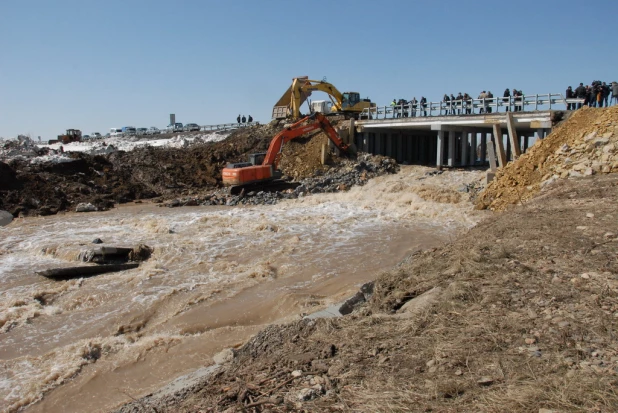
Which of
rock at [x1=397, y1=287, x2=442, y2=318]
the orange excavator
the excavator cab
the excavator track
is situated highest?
the excavator cab

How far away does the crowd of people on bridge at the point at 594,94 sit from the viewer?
66.7 ft

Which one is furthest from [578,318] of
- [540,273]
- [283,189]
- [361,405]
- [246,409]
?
[283,189]

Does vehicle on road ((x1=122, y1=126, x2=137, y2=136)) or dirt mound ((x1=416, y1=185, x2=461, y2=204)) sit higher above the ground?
vehicle on road ((x1=122, y1=126, x2=137, y2=136))

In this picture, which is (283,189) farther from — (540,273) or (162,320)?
(540,273)

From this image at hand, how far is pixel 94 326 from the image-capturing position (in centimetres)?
945

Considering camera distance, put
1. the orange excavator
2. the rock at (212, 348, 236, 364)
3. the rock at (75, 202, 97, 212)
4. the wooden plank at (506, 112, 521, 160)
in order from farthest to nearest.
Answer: the orange excavator, the rock at (75, 202, 97, 212), the wooden plank at (506, 112, 521, 160), the rock at (212, 348, 236, 364)

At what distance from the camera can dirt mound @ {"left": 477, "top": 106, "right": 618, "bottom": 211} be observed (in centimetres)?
1480

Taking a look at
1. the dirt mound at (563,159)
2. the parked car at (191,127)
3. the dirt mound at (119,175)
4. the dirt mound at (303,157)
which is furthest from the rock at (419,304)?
the parked car at (191,127)

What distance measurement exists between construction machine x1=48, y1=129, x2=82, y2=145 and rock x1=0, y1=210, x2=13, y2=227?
3045 cm

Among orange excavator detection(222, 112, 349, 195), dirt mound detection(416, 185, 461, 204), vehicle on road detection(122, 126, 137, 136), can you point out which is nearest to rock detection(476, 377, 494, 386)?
dirt mound detection(416, 185, 461, 204)

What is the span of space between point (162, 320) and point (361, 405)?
6547 mm

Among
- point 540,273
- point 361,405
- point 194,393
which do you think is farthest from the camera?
point 540,273

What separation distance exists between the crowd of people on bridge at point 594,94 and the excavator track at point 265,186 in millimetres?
13905

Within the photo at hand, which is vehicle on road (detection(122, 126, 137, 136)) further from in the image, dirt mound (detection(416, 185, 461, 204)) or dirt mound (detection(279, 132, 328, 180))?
dirt mound (detection(416, 185, 461, 204))
